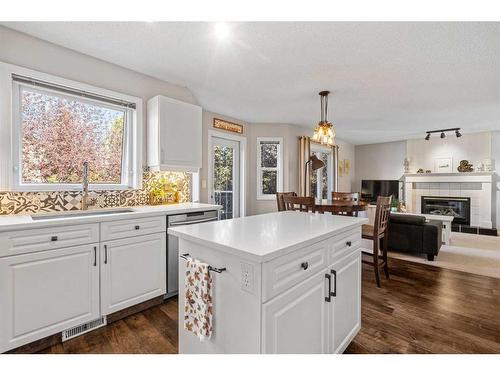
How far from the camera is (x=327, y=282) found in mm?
1461

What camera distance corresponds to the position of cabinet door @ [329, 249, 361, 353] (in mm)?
1530

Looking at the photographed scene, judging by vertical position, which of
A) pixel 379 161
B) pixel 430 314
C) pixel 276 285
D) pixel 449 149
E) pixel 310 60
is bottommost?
pixel 430 314

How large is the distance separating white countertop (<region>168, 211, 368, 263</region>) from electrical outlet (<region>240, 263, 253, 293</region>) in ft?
0.17

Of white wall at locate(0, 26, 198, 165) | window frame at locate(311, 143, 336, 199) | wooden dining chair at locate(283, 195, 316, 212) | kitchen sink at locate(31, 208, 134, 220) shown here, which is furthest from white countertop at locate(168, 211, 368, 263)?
window frame at locate(311, 143, 336, 199)

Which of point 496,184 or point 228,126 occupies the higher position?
point 228,126

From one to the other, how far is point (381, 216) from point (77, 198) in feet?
11.3

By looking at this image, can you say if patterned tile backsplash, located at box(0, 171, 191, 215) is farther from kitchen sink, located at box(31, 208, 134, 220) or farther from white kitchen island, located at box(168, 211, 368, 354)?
white kitchen island, located at box(168, 211, 368, 354)

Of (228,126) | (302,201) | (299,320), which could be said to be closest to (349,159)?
(228,126)

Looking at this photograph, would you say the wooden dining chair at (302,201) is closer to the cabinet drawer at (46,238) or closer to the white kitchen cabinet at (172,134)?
the white kitchen cabinet at (172,134)

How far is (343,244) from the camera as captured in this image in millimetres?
1648

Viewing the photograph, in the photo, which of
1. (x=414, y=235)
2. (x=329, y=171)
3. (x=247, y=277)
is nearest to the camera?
(x=247, y=277)

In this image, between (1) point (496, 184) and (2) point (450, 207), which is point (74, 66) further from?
(1) point (496, 184)
